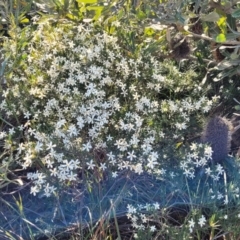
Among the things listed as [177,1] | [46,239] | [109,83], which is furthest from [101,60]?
[46,239]

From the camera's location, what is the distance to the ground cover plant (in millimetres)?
1721

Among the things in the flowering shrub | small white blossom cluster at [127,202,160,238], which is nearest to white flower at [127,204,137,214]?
small white blossom cluster at [127,202,160,238]

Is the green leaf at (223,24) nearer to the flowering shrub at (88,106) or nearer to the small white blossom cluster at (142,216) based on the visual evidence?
the flowering shrub at (88,106)

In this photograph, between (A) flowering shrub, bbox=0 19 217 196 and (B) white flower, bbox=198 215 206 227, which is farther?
(A) flowering shrub, bbox=0 19 217 196

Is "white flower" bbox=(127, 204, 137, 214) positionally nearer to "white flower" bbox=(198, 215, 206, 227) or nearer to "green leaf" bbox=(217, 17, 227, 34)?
"white flower" bbox=(198, 215, 206, 227)

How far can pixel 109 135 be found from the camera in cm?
181

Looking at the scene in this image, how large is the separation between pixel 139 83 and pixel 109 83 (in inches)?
5.2

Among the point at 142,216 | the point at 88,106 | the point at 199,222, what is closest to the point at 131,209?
the point at 142,216

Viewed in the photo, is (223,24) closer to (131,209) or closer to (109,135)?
(109,135)

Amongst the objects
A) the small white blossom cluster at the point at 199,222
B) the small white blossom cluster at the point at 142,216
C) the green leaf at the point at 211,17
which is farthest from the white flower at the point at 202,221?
the green leaf at the point at 211,17

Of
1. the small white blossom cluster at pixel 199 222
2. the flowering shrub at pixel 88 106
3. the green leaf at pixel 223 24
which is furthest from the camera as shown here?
the green leaf at pixel 223 24

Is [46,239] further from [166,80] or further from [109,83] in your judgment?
[166,80]

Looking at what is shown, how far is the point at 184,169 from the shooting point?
1792 millimetres

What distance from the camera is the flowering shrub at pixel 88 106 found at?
1761 mm
